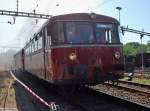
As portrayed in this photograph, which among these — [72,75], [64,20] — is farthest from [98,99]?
[64,20]

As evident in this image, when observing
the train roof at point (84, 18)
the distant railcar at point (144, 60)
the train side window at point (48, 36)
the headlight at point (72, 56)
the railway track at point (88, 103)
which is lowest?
the railway track at point (88, 103)

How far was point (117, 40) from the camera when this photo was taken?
48.7 ft

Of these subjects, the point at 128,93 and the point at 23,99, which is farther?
the point at 128,93

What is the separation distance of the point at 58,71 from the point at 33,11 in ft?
126

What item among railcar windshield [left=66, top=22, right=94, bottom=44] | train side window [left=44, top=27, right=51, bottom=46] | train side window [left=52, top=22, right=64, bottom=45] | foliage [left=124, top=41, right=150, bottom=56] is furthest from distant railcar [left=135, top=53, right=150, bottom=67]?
train side window [left=52, top=22, right=64, bottom=45]

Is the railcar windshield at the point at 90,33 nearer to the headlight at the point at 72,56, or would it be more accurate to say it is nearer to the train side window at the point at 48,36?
the headlight at the point at 72,56

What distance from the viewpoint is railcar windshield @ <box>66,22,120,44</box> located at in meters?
14.2

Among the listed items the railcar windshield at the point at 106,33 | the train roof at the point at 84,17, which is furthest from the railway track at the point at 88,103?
the train roof at the point at 84,17

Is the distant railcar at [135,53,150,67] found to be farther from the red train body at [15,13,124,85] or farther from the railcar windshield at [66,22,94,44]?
the railcar windshield at [66,22,94,44]

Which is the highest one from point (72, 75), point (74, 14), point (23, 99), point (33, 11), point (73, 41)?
point (33, 11)

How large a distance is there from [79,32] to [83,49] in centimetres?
62

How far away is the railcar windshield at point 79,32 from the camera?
1418cm

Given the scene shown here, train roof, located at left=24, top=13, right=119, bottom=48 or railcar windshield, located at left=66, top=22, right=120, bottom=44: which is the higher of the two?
train roof, located at left=24, top=13, right=119, bottom=48

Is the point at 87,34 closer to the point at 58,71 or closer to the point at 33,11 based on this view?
the point at 58,71
